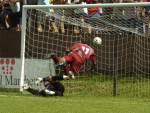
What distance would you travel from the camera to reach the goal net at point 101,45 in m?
16.4

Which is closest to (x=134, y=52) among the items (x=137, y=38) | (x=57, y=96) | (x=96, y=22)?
(x=137, y=38)

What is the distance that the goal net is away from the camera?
53.7 ft

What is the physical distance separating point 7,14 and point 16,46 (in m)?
1.45

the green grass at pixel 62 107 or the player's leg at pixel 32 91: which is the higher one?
the green grass at pixel 62 107

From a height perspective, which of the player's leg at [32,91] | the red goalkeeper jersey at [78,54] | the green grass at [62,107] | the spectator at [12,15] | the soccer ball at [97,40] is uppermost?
the spectator at [12,15]

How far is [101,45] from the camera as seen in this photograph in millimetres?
17859

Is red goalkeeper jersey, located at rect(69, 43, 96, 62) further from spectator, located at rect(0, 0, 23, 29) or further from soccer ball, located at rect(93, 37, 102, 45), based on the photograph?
spectator, located at rect(0, 0, 23, 29)

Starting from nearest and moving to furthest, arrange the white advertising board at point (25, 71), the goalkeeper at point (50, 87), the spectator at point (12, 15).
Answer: the goalkeeper at point (50, 87), the white advertising board at point (25, 71), the spectator at point (12, 15)

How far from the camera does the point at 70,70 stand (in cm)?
1585

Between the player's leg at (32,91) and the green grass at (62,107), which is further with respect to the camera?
the player's leg at (32,91)

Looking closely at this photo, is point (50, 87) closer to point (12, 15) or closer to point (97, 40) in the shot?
point (97, 40)

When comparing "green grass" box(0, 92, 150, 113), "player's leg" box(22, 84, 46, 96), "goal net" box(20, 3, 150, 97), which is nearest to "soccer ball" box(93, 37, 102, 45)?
"goal net" box(20, 3, 150, 97)

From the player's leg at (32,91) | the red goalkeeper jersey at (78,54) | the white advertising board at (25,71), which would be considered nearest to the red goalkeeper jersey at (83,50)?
the red goalkeeper jersey at (78,54)

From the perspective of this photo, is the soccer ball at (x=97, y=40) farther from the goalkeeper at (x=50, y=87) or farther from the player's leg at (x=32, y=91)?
the player's leg at (x=32, y=91)
